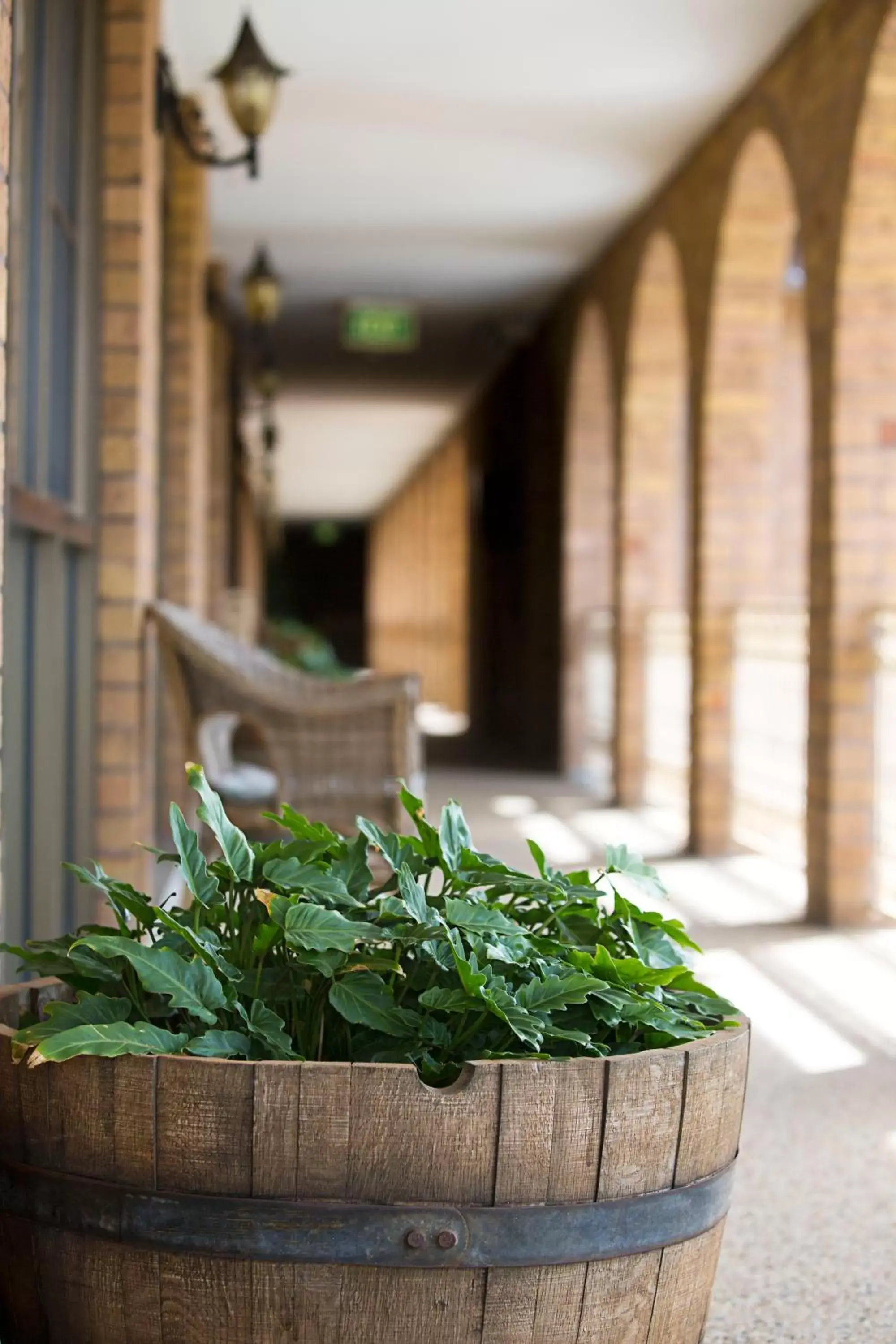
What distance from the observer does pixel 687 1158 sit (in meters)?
1.43

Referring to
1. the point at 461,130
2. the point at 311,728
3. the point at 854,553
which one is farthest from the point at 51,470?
the point at 461,130

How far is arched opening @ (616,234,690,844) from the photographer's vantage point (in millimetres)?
8352

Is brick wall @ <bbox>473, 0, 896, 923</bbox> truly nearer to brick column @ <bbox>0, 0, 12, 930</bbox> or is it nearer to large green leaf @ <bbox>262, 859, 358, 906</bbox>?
brick column @ <bbox>0, 0, 12, 930</bbox>

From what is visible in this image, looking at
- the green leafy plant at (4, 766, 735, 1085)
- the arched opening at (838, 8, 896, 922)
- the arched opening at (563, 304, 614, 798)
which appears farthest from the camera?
the arched opening at (563, 304, 614, 798)

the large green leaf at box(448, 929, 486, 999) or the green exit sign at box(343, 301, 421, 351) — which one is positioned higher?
the green exit sign at box(343, 301, 421, 351)

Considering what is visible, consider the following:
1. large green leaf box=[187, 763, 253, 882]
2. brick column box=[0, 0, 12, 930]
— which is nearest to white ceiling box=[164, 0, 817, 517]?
brick column box=[0, 0, 12, 930]

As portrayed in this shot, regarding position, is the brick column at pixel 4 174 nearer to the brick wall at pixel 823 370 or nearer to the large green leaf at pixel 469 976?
the large green leaf at pixel 469 976

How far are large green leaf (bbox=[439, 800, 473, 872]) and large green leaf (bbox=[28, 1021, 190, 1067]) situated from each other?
403mm

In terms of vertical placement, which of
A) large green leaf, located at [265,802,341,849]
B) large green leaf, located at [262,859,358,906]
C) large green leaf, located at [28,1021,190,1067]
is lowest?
large green leaf, located at [28,1021,190,1067]

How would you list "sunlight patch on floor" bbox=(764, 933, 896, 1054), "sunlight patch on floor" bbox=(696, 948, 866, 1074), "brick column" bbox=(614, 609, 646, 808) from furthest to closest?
"brick column" bbox=(614, 609, 646, 808)
"sunlight patch on floor" bbox=(764, 933, 896, 1054)
"sunlight patch on floor" bbox=(696, 948, 866, 1074)

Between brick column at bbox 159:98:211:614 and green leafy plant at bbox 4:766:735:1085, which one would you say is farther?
brick column at bbox 159:98:211:614

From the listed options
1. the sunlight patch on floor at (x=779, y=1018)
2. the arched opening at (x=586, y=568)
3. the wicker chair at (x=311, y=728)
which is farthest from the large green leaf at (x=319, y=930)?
the arched opening at (x=586, y=568)

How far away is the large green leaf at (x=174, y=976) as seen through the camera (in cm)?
142

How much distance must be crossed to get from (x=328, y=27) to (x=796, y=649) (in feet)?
9.44
